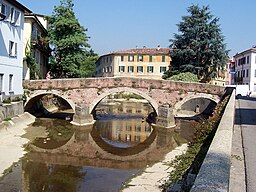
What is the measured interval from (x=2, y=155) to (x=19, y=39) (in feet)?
44.2

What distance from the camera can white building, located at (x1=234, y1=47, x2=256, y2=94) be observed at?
56188mm

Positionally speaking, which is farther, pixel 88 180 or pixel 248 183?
pixel 88 180

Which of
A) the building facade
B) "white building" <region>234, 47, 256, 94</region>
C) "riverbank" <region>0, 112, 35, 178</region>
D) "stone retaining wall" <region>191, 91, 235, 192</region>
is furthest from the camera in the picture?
the building facade

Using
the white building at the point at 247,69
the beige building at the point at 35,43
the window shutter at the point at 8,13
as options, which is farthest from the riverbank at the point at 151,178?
the white building at the point at 247,69

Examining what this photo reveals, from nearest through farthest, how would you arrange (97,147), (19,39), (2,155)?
(2,155)
(97,147)
(19,39)

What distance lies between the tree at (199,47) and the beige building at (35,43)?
17.5 meters

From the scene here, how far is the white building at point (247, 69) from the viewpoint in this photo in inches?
2212

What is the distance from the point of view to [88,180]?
581 inches

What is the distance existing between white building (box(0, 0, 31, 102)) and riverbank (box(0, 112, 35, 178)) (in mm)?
2447

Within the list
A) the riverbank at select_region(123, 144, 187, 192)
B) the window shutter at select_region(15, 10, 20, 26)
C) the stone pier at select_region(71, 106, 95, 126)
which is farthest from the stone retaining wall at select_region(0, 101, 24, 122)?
the riverbank at select_region(123, 144, 187, 192)

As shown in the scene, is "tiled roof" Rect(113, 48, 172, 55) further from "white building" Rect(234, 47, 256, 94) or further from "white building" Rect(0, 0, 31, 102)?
"white building" Rect(0, 0, 31, 102)

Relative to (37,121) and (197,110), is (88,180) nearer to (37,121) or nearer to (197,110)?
(37,121)

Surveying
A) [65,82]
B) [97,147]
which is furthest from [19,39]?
[97,147]

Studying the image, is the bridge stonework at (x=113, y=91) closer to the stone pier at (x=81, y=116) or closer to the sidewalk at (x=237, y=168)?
the stone pier at (x=81, y=116)
